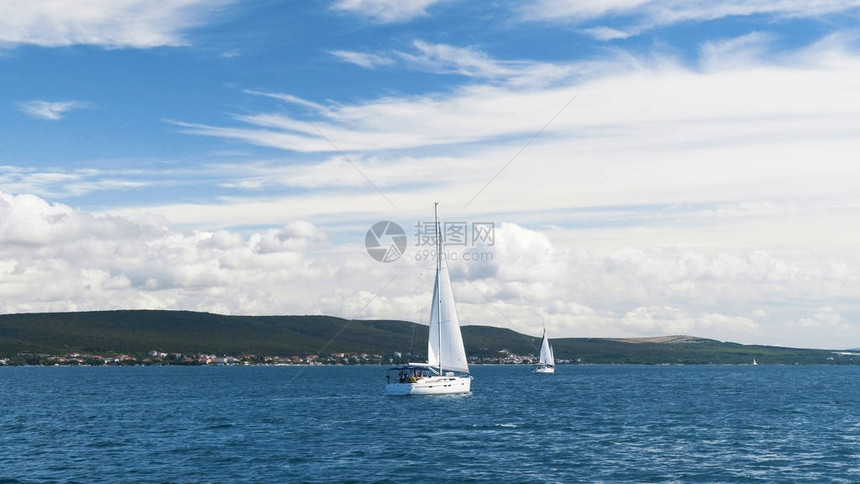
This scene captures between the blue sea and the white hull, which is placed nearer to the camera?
the blue sea

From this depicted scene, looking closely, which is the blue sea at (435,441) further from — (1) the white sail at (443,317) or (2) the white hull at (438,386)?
(1) the white sail at (443,317)

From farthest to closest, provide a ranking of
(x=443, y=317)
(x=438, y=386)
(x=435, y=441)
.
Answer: (x=438, y=386) < (x=443, y=317) < (x=435, y=441)

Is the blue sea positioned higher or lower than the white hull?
lower

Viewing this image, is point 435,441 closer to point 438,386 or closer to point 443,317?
point 443,317

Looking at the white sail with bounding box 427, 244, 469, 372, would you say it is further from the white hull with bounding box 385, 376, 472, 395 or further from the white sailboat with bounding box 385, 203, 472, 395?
the white hull with bounding box 385, 376, 472, 395

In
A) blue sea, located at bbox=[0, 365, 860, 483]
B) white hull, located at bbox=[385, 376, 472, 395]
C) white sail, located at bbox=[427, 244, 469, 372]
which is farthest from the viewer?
white hull, located at bbox=[385, 376, 472, 395]

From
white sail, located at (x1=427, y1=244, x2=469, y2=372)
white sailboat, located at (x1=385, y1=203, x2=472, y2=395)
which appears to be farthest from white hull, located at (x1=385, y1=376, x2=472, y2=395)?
white sail, located at (x1=427, y1=244, x2=469, y2=372)

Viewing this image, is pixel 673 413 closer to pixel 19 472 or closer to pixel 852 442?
pixel 852 442

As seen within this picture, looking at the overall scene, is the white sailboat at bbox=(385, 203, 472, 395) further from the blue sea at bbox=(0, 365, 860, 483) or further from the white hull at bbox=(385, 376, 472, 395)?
the blue sea at bbox=(0, 365, 860, 483)

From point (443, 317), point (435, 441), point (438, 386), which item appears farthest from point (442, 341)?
point (435, 441)

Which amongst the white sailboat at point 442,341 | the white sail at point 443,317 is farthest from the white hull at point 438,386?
the white sail at point 443,317

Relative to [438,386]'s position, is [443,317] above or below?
above

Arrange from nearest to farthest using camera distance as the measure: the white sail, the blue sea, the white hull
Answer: the blue sea → the white sail → the white hull

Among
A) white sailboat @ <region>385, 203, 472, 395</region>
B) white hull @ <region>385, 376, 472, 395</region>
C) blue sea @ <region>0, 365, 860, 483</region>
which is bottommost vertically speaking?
blue sea @ <region>0, 365, 860, 483</region>
